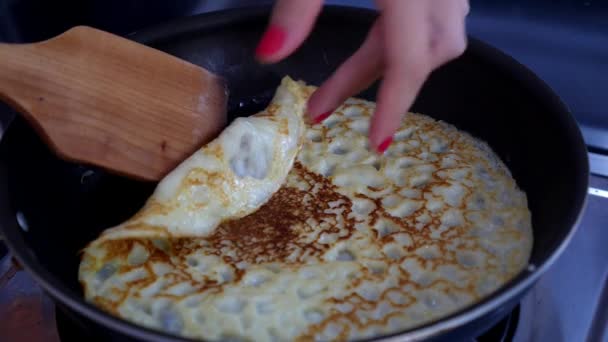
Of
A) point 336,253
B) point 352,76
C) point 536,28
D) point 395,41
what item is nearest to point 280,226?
point 336,253

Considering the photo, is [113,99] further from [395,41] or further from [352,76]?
[395,41]

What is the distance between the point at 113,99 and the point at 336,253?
1.60 feet

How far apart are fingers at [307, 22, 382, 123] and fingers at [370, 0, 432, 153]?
0.06 metres

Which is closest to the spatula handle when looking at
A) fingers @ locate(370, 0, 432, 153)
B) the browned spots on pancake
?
the browned spots on pancake

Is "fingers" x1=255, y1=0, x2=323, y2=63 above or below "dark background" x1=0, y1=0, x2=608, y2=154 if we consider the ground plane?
above

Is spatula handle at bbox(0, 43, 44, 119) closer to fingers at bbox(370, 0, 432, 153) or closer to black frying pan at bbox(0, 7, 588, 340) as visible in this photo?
black frying pan at bbox(0, 7, 588, 340)

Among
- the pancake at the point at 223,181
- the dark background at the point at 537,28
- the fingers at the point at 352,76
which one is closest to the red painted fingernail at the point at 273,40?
the fingers at the point at 352,76

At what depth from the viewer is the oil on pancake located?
3.18 feet

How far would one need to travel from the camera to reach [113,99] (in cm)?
116

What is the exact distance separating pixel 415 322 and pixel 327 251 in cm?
20

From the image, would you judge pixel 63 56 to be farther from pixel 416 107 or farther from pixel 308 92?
pixel 416 107

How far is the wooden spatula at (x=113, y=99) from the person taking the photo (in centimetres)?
109

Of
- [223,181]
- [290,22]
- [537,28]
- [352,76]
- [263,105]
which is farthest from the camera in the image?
[537,28]

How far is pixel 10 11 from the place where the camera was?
141 centimetres
